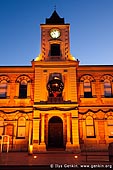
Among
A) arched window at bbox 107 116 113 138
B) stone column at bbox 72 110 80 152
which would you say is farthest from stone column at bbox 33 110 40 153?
arched window at bbox 107 116 113 138

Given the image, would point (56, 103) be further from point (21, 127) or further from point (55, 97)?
point (21, 127)

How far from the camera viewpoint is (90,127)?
21.3 m

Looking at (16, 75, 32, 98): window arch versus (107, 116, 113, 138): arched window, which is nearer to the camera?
(107, 116, 113, 138): arched window

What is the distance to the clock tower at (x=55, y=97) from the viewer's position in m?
20.3

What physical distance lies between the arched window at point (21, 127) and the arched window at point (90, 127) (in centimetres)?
623

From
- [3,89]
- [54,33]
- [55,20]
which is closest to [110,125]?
[3,89]

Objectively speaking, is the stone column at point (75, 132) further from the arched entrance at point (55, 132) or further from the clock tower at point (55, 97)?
the arched entrance at point (55, 132)

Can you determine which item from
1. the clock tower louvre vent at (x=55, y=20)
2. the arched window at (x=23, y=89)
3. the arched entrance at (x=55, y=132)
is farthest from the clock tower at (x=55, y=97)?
the clock tower louvre vent at (x=55, y=20)

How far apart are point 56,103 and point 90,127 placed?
4.11m

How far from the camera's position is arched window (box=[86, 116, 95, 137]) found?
2119 centimetres

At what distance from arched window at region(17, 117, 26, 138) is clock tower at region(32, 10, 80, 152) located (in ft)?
4.82

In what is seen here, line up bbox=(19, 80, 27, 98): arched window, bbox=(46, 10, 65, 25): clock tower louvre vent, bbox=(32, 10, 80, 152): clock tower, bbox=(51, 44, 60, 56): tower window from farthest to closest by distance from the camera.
A: 1. bbox=(46, 10, 65, 25): clock tower louvre vent
2. bbox=(51, 44, 60, 56): tower window
3. bbox=(19, 80, 27, 98): arched window
4. bbox=(32, 10, 80, 152): clock tower

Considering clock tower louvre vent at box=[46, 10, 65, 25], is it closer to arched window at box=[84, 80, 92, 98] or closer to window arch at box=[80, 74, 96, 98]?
window arch at box=[80, 74, 96, 98]

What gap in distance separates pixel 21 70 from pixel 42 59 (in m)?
2.57
